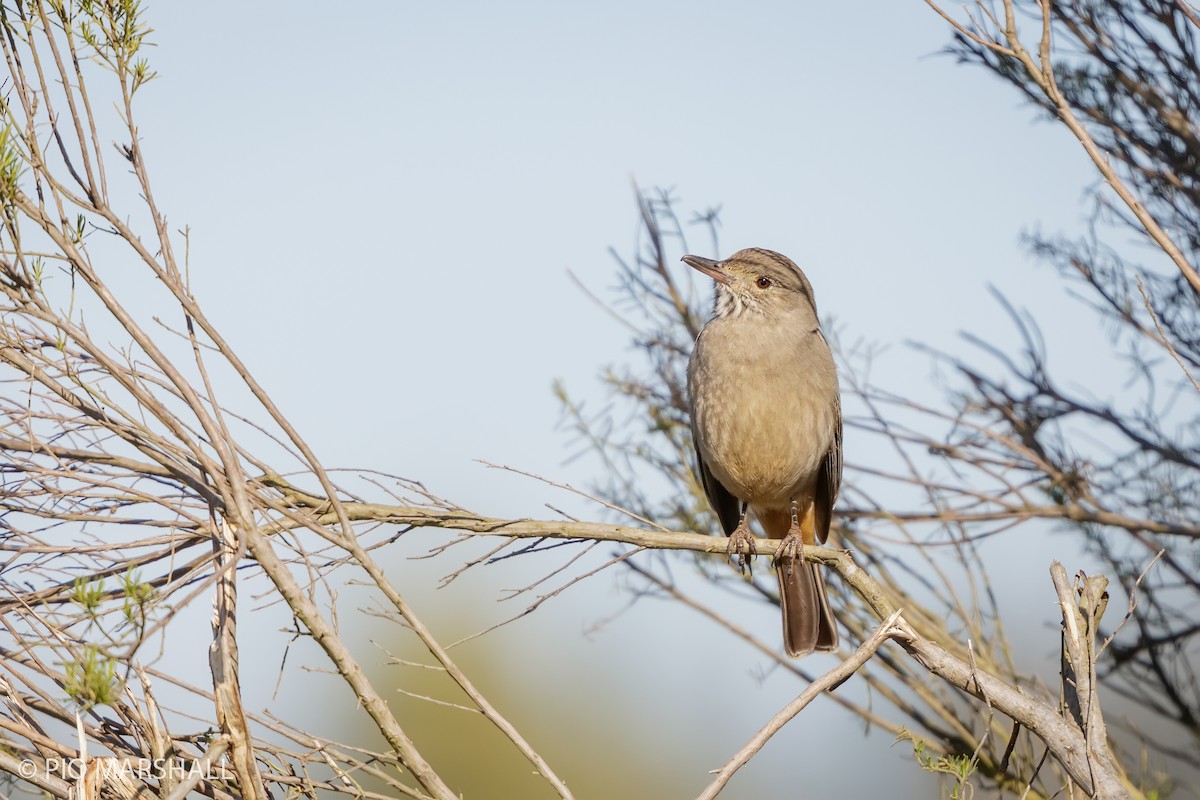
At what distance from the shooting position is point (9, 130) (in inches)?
107

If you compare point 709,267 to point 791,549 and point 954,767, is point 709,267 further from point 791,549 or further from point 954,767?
point 954,767

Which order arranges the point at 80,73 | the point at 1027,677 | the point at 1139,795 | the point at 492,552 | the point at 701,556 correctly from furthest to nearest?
the point at 701,556 < the point at 1027,677 < the point at 1139,795 < the point at 492,552 < the point at 80,73

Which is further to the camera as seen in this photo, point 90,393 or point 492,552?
point 492,552

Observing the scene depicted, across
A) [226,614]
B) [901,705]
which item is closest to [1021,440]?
[901,705]

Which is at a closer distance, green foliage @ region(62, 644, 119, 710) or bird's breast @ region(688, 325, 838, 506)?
green foliage @ region(62, 644, 119, 710)

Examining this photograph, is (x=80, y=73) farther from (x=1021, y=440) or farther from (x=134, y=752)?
(x=1021, y=440)

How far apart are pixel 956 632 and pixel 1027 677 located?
0.40 meters

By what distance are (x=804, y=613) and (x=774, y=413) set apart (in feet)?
2.76

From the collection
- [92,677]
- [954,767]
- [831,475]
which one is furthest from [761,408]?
[92,677]

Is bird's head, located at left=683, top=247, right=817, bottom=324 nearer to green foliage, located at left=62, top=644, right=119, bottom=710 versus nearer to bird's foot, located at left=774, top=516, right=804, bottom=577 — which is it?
bird's foot, located at left=774, top=516, right=804, bottom=577

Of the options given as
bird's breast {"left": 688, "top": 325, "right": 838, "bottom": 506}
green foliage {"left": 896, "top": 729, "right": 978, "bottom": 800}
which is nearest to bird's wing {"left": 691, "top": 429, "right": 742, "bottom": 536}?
bird's breast {"left": 688, "top": 325, "right": 838, "bottom": 506}

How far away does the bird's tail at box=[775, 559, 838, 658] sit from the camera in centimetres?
509

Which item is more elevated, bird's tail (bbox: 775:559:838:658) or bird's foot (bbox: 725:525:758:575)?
bird's foot (bbox: 725:525:758:575)

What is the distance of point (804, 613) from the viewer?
510cm
